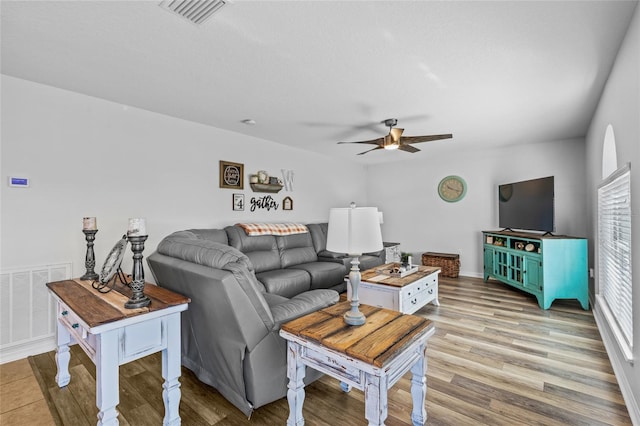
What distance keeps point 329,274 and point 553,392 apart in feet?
8.58

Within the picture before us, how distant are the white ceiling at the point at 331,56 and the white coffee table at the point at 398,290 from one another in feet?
6.12

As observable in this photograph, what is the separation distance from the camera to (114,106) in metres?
3.11

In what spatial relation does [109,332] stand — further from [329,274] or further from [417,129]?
[417,129]

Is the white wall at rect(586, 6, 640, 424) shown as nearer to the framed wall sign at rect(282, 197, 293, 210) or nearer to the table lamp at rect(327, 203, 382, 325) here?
the table lamp at rect(327, 203, 382, 325)

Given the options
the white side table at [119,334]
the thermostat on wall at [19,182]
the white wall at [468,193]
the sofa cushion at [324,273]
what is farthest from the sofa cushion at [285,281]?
the white wall at [468,193]

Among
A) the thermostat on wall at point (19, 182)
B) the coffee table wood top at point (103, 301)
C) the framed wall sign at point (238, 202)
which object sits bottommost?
the coffee table wood top at point (103, 301)

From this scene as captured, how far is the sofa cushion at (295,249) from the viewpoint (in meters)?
4.29

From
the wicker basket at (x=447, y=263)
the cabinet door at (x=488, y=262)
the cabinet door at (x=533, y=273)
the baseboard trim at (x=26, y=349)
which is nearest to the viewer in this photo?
the baseboard trim at (x=26, y=349)

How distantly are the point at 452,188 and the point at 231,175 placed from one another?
4.10 meters

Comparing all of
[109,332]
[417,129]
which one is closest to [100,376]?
[109,332]

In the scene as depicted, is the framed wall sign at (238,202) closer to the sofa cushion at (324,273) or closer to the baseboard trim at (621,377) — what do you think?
A: the sofa cushion at (324,273)

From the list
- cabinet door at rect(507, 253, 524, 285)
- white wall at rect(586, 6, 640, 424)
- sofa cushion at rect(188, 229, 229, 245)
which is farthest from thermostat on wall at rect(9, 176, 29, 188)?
cabinet door at rect(507, 253, 524, 285)

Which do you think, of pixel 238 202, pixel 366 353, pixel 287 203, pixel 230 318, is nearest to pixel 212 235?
pixel 238 202

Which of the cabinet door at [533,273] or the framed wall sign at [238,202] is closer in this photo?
the cabinet door at [533,273]
